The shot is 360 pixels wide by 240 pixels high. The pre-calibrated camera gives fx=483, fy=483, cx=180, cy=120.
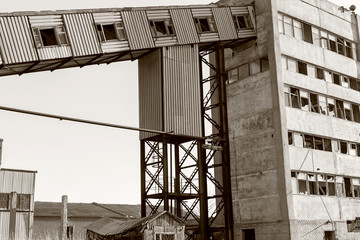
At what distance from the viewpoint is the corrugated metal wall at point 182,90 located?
2788 centimetres

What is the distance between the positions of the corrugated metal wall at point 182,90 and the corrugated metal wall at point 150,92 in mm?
399


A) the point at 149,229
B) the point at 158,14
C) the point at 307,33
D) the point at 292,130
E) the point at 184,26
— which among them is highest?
the point at 307,33

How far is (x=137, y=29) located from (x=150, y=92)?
3.81m

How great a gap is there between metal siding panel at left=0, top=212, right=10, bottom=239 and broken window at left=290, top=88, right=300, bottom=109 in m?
22.6

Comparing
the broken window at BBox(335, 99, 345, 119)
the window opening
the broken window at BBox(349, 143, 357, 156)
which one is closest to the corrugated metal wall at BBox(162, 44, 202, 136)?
the window opening

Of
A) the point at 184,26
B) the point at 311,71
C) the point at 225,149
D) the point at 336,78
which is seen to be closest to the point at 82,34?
the point at 184,26

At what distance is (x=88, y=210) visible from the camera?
56188mm

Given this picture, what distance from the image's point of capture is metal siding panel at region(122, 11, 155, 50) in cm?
2711

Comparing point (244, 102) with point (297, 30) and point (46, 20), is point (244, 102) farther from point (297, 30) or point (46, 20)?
point (46, 20)

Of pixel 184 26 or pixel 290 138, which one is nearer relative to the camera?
pixel 184 26

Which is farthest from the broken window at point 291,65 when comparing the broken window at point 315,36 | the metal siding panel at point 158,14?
the metal siding panel at point 158,14

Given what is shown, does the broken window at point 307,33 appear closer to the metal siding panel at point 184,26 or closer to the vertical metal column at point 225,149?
the vertical metal column at point 225,149

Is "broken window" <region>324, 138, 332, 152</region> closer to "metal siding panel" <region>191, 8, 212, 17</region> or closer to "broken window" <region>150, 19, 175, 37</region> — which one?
"metal siding panel" <region>191, 8, 212, 17</region>

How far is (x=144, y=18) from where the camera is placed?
28.0 metres
